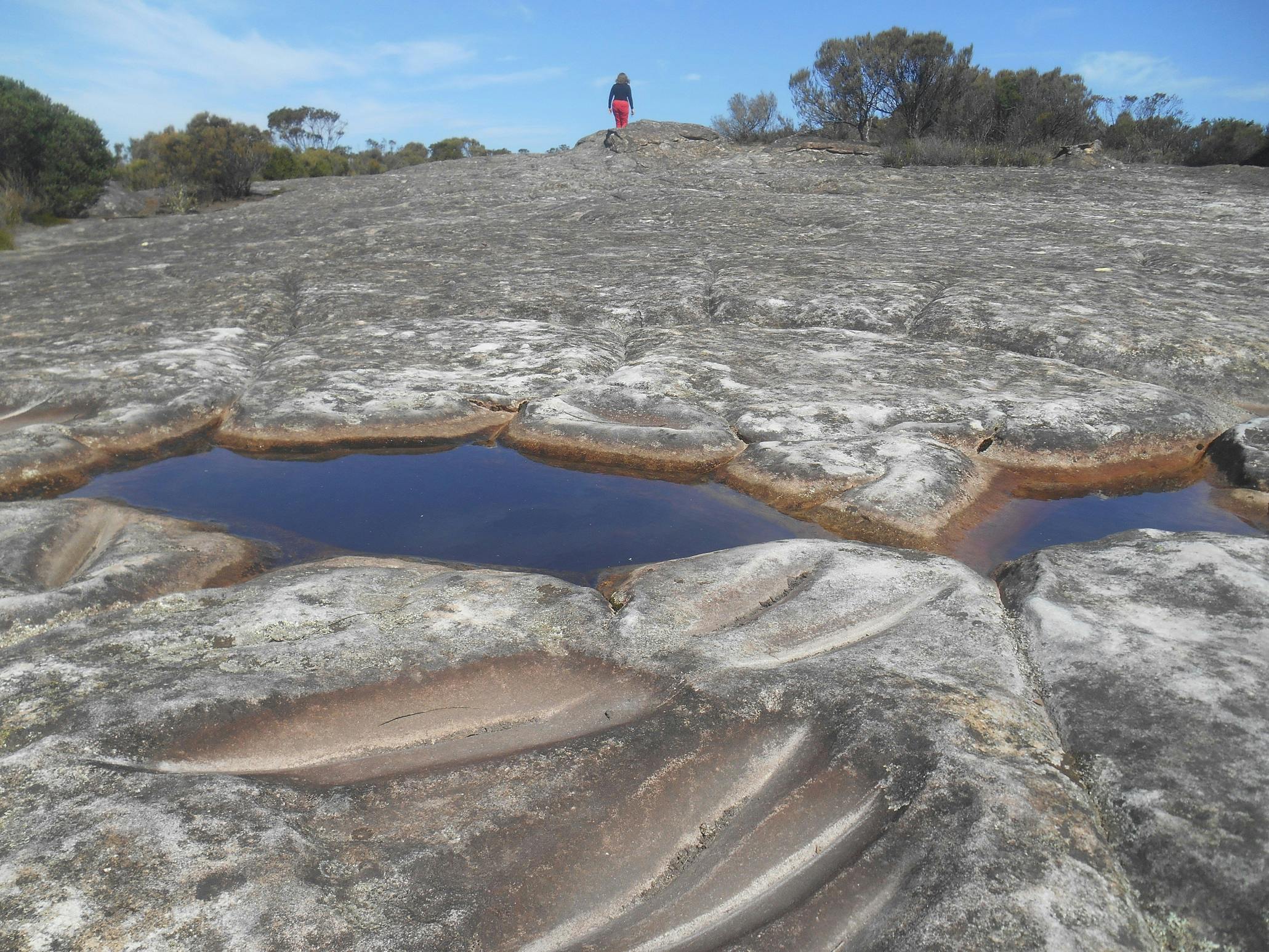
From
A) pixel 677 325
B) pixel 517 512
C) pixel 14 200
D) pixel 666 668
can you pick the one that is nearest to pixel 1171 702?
pixel 666 668

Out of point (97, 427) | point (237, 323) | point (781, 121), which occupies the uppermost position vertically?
point (781, 121)

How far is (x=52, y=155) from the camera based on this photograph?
15.5m

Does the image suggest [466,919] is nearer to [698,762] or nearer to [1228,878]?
[698,762]

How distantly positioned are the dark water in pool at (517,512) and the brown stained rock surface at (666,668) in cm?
17

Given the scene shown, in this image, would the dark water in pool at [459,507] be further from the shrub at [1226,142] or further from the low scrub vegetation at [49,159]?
the shrub at [1226,142]

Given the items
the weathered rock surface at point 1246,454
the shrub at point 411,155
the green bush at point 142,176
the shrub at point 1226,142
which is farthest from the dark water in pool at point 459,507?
the shrub at point 411,155

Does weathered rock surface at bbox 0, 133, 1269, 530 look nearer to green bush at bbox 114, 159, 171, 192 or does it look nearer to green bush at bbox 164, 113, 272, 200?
green bush at bbox 164, 113, 272, 200

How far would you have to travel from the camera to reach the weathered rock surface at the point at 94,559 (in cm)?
289

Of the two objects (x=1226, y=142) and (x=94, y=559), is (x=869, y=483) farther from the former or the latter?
(x=1226, y=142)

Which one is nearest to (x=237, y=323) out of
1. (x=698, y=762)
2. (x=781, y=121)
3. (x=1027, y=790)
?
(x=698, y=762)

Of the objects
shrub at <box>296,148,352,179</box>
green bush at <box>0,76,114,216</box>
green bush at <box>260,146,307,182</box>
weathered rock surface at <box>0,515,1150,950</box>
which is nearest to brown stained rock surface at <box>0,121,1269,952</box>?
weathered rock surface at <box>0,515,1150,950</box>

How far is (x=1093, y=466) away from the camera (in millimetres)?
4086

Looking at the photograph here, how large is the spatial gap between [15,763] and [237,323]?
4.82 meters

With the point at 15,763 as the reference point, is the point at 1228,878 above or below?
below
